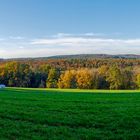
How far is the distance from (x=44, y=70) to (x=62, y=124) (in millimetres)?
107755

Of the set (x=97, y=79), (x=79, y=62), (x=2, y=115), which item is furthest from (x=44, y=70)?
(x=2, y=115)

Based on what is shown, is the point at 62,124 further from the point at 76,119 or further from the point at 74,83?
the point at 74,83

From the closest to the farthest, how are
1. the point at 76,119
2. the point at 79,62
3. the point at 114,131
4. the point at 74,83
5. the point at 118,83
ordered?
1. the point at 114,131
2. the point at 76,119
3. the point at 118,83
4. the point at 74,83
5. the point at 79,62

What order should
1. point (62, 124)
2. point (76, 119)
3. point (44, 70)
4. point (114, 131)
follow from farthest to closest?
1. point (44, 70)
2. point (76, 119)
3. point (62, 124)
4. point (114, 131)

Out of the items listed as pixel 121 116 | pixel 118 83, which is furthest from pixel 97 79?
pixel 121 116

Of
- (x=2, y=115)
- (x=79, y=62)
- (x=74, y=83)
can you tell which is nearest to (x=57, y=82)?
(x=74, y=83)

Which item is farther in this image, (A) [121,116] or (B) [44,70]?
(B) [44,70]

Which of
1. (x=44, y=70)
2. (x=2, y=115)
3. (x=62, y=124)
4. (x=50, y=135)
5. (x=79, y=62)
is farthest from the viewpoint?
(x=79, y=62)

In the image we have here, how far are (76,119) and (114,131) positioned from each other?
10.6 ft

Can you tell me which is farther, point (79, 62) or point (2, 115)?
point (79, 62)

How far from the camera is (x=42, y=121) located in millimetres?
17000

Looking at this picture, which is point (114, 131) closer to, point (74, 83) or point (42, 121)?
point (42, 121)

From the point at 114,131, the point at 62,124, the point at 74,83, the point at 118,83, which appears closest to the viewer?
the point at 114,131

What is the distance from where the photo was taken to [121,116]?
752 inches
